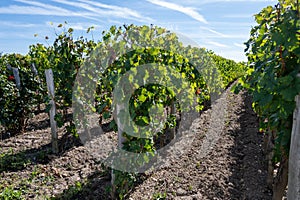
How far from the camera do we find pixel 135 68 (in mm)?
3133

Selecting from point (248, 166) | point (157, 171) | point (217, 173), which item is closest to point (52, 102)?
Answer: point (157, 171)

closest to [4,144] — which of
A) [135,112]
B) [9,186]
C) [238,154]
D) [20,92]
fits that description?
[20,92]

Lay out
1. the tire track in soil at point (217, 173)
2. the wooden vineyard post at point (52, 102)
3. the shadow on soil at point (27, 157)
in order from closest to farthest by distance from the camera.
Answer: the tire track in soil at point (217, 173) < the shadow on soil at point (27, 157) < the wooden vineyard post at point (52, 102)

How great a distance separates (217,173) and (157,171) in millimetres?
A: 947

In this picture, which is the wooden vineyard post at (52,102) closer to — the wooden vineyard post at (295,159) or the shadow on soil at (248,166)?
the shadow on soil at (248,166)

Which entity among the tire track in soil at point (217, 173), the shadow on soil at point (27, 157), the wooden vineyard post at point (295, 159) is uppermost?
the wooden vineyard post at point (295, 159)

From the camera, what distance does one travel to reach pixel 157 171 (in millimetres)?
4359

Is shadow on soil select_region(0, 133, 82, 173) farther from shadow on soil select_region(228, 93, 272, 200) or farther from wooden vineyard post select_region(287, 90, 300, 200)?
wooden vineyard post select_region(287, 90, 300, 200)

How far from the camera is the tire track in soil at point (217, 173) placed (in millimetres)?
3709

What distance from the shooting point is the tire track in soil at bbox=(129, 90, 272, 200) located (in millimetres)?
3709

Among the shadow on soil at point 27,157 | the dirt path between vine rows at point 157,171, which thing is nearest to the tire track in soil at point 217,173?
the dirt path between vine rows at point 157,171

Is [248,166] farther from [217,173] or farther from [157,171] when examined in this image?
[157,171]

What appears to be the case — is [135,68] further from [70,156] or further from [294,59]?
[70,156]

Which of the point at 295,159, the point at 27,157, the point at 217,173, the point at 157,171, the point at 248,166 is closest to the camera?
the point at 295,159
